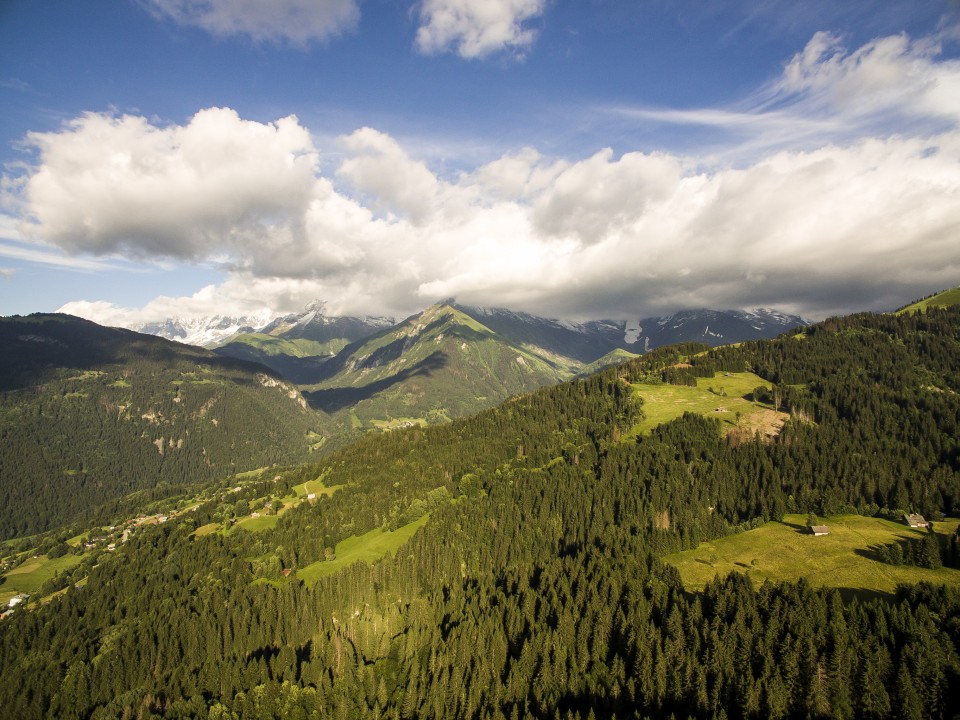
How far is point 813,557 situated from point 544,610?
68987 mm

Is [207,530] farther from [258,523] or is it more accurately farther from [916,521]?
[916,521]

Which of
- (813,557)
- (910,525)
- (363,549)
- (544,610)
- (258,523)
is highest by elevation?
(910,525)

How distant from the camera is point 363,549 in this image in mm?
160125

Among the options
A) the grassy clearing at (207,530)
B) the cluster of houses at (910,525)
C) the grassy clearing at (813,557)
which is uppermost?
the cluster of houses at (910,525)

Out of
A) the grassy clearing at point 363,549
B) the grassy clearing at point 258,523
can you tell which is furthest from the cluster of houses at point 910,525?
the grassy clearing at point 258,523

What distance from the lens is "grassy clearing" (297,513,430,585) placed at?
150375mm

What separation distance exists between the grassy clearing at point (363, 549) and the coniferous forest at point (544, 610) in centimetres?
418

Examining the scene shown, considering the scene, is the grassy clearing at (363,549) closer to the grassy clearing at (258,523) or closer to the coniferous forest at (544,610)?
the coniferous forest at (544,610)

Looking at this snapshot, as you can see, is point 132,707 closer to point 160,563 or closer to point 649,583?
point 160,563

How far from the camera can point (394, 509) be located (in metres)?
185

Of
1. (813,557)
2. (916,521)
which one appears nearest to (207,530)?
(813,557)

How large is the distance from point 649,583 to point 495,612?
38.8 m

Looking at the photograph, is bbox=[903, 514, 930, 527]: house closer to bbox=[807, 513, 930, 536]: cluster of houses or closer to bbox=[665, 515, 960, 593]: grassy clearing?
bbox=[807, 513, 930, 536]: cluster of houses

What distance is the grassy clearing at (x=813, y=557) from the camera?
9794 cm
